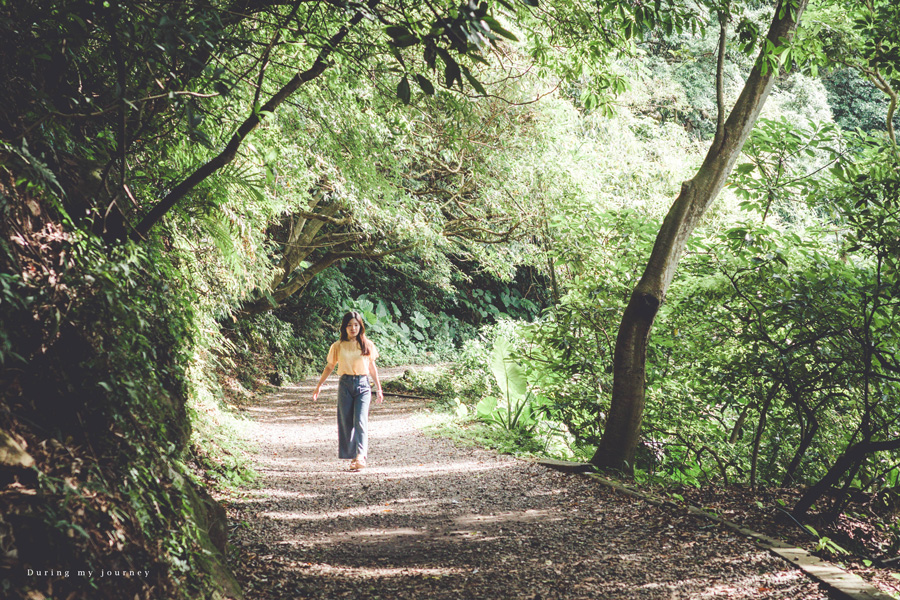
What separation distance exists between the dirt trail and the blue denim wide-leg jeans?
328mm

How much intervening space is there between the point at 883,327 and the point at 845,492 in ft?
4.41

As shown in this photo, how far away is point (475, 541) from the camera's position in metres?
4.85

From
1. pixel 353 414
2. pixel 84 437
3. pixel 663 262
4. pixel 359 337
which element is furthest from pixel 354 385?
pixel 84 437

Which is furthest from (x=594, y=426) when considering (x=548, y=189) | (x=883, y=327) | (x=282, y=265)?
(x=282, y=265)

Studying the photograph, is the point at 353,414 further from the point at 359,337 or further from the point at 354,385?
the point at 359,337

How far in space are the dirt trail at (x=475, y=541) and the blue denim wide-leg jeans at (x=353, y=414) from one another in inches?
12.9

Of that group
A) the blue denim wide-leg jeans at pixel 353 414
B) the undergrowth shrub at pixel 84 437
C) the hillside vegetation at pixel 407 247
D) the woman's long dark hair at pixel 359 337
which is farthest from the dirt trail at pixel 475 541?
the woman's long dark hair at pixel 359 337

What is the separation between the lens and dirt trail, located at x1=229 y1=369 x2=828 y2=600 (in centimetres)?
382

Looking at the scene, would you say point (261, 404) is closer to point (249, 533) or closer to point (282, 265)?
point (282, 265)

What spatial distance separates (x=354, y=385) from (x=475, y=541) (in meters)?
3.32

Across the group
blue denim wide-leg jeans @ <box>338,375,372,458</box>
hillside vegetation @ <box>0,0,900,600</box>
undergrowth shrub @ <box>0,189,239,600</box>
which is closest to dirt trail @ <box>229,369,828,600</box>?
blue denim wide-leg jeans @ <box>338,375,372,458</box>

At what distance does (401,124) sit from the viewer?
7770 mm

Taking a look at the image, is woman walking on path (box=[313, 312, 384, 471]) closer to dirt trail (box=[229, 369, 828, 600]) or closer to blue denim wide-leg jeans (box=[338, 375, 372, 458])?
blue denim wide-leg jeans (box=[338, 375, 372, 458])

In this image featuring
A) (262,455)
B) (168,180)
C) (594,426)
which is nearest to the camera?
(168,180)
